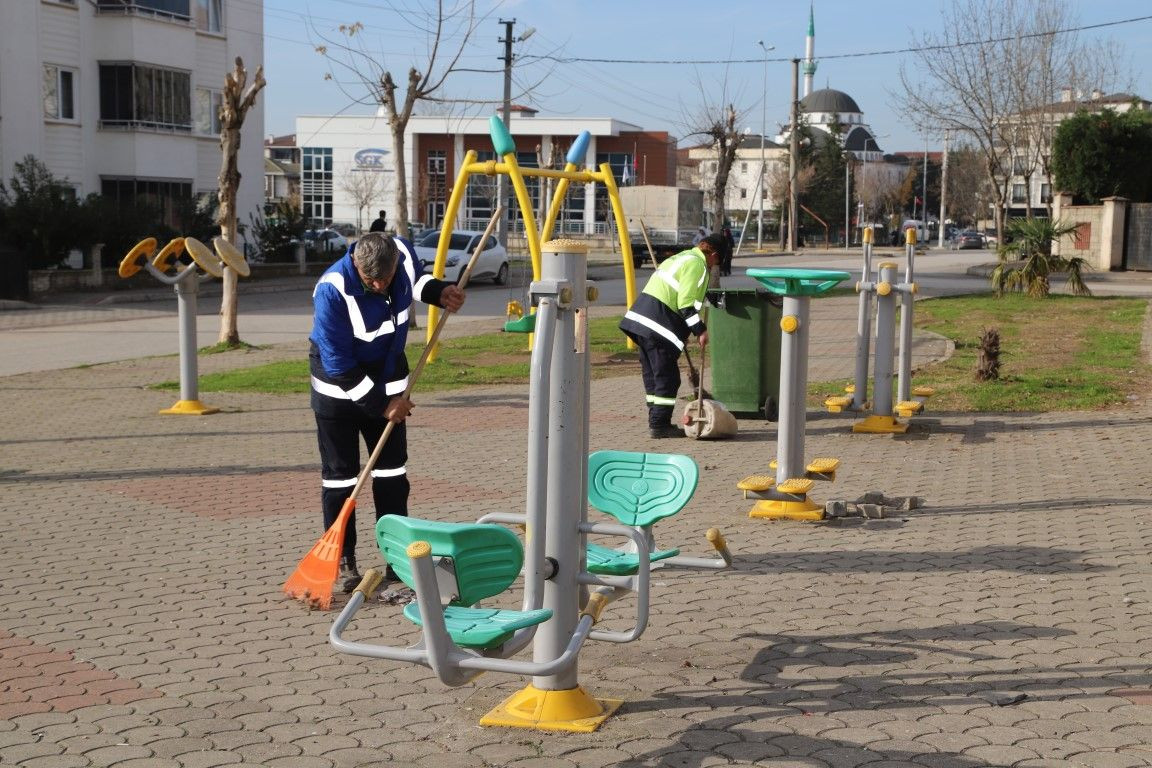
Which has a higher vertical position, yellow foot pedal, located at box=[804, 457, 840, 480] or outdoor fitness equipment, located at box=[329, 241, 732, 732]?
outdoor fitness equipment, located at box=[329, 241, 732, 732]

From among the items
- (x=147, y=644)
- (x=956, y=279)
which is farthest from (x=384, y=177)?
(x=147, y=644)

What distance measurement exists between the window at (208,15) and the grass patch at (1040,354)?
22.8m

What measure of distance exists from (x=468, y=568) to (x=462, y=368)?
11514 millimetres

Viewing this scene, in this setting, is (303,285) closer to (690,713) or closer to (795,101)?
(795,101)

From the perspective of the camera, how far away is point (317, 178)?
87125mm

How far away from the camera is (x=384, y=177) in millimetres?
83938

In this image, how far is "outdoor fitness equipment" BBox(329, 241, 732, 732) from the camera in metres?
3.98

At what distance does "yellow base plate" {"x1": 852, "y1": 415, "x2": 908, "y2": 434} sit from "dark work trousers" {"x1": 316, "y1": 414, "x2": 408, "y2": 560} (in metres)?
5.31

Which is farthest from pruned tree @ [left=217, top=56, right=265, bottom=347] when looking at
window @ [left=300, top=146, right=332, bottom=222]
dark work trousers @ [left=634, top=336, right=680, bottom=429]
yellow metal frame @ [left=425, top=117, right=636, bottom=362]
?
window @ [left=300, top=146, right=332, bottom=222]

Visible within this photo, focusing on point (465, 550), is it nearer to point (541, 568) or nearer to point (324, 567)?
point (541, 568)

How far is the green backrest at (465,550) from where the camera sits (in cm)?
398

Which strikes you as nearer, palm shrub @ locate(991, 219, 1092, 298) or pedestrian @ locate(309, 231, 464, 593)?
pedestrian @ locate(309, 231, 464, 593)

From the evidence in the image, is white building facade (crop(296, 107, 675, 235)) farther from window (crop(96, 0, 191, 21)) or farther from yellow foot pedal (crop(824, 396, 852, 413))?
yellow foot pedal (crop(824, 396, 852, 413))

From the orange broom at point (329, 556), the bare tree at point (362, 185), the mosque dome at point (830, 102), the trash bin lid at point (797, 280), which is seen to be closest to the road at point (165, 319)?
the trash bin lid at point (797, 280)
